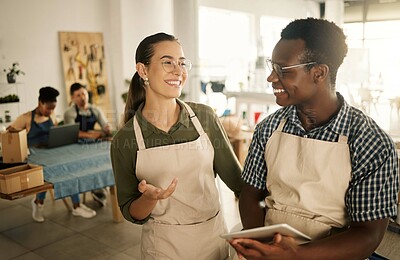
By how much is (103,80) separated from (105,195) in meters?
2.82

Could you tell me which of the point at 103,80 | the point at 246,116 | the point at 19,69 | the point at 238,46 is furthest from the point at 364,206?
the point at 238,46

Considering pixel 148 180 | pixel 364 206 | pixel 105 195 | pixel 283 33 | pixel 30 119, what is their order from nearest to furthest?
pixel 364 206
pixel 283 33
pixel 148 180
pixel 30 119
pixel 105 195

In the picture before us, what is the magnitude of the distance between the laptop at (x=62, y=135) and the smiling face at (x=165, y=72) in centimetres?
239

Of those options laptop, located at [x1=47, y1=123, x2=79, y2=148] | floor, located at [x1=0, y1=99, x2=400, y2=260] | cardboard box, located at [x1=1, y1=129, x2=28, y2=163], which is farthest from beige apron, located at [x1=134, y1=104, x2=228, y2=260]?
laptop, located at [x1=47, y1=123, x2=79, y2=148]

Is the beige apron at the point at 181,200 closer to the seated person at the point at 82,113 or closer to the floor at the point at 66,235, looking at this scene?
the floor at the point at 66,235

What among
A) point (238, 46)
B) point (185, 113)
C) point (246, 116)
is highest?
point (238, 46)

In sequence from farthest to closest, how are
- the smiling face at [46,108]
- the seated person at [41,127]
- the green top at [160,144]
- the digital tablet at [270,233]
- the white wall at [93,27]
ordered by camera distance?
the white wall at [93,27]
the smiling face at [46,108]
the seated person at [41,127]
the green top at [160,144]
the digital tablet at [270,233]

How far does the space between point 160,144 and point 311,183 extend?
2.17ft

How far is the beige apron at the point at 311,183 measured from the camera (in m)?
1.14

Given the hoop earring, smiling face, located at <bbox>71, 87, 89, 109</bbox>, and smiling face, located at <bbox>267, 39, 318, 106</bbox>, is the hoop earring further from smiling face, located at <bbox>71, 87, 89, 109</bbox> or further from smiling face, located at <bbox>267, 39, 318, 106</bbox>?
smiling face, located at <bbox>71, 87, 89, 109</bbox>

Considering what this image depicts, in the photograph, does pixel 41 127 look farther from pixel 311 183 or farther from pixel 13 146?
pixel 311 183

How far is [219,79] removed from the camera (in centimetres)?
726

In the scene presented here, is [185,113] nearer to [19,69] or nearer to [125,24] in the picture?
[19,69]

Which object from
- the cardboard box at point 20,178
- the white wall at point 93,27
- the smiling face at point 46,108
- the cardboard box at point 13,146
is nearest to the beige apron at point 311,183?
the cardboard box at point 20,178
